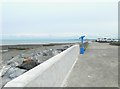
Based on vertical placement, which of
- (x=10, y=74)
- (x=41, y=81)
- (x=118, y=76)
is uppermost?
(x=41, y=81)

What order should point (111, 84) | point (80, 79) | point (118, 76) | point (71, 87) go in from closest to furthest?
point (71, 87)
point (111, 84)
point (80, 79)
point (118, 76)

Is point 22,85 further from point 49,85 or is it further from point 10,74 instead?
A: point 10,74

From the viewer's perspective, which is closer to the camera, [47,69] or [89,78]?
[47,69]

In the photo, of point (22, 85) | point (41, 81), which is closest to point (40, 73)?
point (41, 81)

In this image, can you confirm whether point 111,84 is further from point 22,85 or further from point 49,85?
point 22,85

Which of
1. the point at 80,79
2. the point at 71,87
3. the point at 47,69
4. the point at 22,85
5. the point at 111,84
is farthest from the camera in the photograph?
the point at 80,79

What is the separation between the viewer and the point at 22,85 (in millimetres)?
2961

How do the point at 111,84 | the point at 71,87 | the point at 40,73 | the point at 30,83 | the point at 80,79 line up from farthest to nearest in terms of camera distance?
the point at 80,79 < the point at 111,84 < the point at 71,87 < the point at 40,73 < the point at 30,83

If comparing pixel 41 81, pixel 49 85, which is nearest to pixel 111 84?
pixel 49 85

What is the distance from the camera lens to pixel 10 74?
6871 mm

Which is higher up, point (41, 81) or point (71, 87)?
point (41, 81)

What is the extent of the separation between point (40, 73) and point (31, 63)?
4720 millimetres

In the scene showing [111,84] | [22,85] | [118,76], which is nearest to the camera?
[22,85]

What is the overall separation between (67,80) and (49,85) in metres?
2.66
